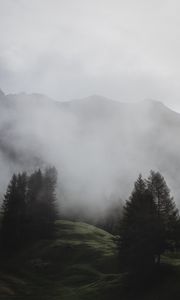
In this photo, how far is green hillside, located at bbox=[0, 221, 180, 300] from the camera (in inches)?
2063

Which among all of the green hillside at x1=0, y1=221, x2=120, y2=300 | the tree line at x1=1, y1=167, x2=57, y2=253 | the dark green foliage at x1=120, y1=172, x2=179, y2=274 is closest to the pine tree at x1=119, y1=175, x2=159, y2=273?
the dark green foliage at x1=120, y1=172, x2=179, y2=274

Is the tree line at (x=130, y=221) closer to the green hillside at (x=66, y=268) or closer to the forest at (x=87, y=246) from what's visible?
the forest at (x=87, y=246)

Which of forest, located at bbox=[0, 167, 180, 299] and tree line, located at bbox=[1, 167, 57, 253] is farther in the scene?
tree line, located at bbox=[1, 167, 57, 253]

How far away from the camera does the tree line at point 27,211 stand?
10538 centimetres

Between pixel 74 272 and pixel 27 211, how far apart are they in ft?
136

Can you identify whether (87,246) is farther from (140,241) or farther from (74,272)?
(140,241)

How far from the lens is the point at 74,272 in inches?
3125

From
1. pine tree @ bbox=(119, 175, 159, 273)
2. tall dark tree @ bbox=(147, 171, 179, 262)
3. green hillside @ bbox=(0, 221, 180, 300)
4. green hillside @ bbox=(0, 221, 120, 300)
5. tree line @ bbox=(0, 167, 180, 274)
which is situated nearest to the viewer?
green hillside @ bbox=(0, 221, 180, 300)

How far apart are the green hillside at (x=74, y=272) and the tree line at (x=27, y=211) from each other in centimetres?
555

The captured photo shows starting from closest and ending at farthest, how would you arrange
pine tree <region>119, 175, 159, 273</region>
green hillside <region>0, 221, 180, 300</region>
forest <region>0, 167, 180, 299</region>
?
green hillside <region>0, 221, 180, 300</region> < pine tree <region>119, 175, 159, 273</region> < forest <region>0, 167, 180, 299</region>

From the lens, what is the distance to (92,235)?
113 m

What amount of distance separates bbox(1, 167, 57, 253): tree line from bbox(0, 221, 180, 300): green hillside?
18.2 feet

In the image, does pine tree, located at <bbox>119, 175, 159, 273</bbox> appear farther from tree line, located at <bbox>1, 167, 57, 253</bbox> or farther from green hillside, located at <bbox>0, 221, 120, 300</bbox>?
tree line, located at <bbox>1, 167, 57, 253</bbox>

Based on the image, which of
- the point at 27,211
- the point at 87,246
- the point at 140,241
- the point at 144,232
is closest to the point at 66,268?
the point at 87,246
